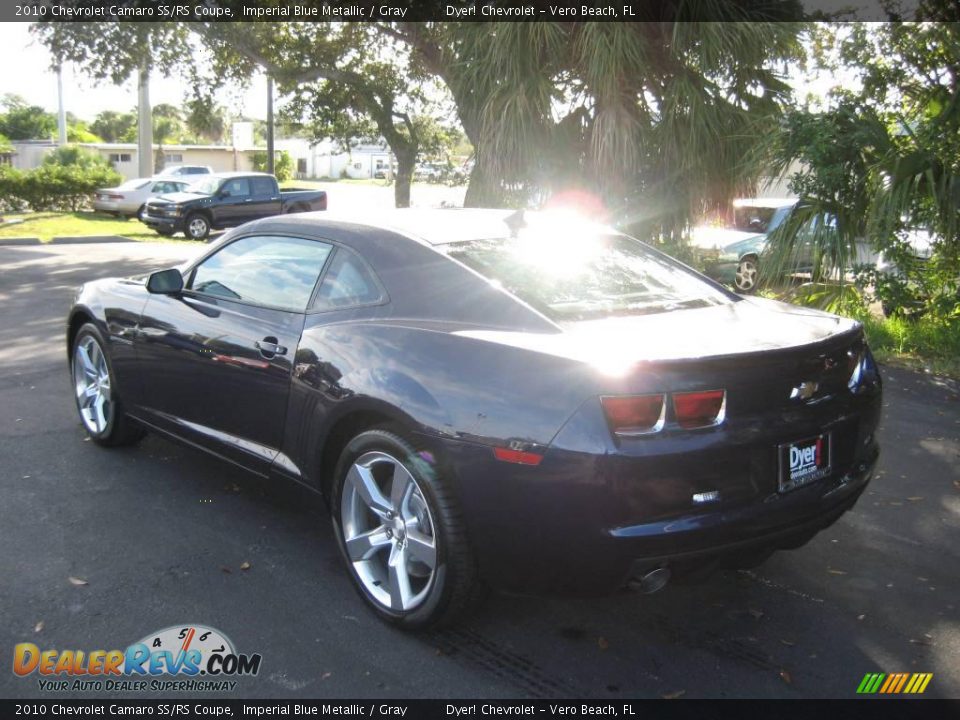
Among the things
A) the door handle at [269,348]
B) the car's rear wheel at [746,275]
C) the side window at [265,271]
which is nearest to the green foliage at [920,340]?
the car's rear wheel at [746,275]

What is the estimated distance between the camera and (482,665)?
3172 millimetres

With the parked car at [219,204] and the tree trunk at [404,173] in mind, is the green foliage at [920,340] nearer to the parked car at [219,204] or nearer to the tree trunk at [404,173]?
the tree trunk at [404,173]

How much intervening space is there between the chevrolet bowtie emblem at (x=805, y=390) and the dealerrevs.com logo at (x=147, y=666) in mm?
2087

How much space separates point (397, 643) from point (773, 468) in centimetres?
148

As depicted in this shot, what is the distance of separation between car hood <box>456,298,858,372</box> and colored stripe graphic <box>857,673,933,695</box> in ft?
3.85

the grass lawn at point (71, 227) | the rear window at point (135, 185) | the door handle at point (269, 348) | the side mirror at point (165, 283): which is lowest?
the grass lawn at point (71, 227)

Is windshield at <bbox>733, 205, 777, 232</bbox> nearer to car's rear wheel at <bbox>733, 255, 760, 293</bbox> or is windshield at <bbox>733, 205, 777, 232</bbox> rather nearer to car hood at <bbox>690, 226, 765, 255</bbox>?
car hood at <bbox>690, 226, 765, 255</bbox>

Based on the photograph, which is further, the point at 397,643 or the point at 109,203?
the point at 109,203

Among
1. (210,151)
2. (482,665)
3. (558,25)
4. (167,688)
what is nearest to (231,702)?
(167,688)

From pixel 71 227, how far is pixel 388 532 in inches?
837

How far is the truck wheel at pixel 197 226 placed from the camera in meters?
21.8

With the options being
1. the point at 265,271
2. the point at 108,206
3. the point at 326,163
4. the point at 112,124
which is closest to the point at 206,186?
the point at 108,206

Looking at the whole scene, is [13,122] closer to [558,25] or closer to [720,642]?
[558,25]

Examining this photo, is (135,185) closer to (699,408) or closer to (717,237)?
(717,237)
